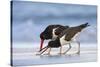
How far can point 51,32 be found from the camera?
2.36 meters

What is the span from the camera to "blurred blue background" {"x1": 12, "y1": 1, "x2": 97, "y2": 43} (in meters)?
2.21

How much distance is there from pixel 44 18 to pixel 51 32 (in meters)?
0.18

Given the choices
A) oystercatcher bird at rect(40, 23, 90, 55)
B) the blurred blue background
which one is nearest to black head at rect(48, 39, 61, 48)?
oystercatcher bird at rect(40, 23, 90, 55)

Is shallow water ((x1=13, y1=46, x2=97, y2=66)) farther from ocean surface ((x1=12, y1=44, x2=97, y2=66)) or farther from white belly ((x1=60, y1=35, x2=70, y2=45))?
white belly ((x1=60, y1=35, x2=70, y2=45))

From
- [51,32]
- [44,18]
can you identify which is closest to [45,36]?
[51,32]

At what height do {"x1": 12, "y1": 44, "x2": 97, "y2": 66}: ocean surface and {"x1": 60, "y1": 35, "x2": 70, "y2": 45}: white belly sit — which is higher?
{"x1": 60, "y1": 35, "x2": 70, "y2": 45}: white belly

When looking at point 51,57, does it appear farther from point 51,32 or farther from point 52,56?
point 51,32

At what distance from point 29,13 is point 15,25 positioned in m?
0.20

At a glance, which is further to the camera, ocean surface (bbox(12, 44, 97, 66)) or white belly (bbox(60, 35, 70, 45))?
white belly (bbox(60, 35, 70, 45))

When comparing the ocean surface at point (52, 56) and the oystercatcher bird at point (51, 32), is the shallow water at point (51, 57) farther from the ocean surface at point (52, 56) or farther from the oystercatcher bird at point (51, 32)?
the oystercatcher bird at point (51, 32)

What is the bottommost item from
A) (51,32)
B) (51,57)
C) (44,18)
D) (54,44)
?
(51,57)

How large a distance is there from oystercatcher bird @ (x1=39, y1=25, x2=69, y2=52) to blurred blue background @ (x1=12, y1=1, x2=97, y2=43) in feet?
0.13

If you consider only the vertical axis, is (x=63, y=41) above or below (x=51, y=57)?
above

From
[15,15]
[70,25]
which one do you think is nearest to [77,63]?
[70,25]
